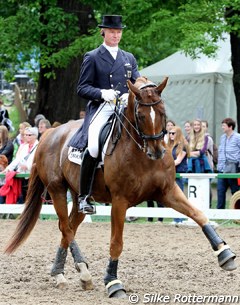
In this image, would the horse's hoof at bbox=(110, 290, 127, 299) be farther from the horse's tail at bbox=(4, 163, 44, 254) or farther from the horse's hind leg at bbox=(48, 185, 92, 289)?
the horse's tail at bbox=(4, 163, 44, 254)

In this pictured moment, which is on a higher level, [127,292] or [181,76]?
[181,76]

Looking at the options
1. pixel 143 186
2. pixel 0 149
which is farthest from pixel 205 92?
pixel 143 186

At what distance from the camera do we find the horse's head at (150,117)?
801 centimetres


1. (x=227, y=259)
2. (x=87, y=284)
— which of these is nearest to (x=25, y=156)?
(x=87, y=284)

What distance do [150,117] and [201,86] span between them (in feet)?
49.3

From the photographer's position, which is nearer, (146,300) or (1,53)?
(146,300)

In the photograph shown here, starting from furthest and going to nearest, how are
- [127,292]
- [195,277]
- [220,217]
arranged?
[220,217] < [195,277] < [127,292]

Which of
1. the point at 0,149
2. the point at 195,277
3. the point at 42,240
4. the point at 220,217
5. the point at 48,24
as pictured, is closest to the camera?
the point at 195,277

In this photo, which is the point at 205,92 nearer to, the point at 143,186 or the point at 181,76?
the point at 181,76


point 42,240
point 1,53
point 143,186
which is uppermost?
point 1,53

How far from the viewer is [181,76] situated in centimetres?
2300

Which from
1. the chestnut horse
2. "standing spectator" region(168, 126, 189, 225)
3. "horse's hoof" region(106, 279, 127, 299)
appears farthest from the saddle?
"standing spectator" region(168, 126, 189, 225)

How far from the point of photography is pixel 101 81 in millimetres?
9172

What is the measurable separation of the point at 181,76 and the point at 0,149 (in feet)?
24.3
